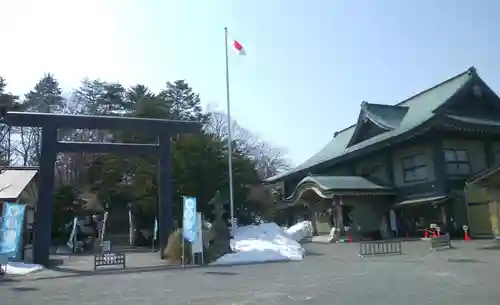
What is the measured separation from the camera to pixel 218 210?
1838 centimetres

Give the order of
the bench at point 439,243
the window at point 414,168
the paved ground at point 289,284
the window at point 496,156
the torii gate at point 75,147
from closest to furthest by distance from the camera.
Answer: the paved ground at point 289,284 < the torii gate at point 75,147 < the bench at point 439,243 < the window at point 414,168 < the window at point 496,156

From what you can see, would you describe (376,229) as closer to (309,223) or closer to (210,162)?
(309,223)

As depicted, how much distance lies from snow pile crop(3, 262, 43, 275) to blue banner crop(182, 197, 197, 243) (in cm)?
559

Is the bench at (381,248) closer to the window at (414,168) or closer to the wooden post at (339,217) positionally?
the wooden post at (339,217)

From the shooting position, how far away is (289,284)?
1047 centimetres

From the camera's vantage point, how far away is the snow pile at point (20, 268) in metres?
15.4

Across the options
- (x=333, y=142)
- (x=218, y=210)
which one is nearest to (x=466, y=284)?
(x=218, y=210)

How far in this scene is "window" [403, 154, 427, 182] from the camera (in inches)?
1048

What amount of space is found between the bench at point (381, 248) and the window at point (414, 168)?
→ 8.95 metres

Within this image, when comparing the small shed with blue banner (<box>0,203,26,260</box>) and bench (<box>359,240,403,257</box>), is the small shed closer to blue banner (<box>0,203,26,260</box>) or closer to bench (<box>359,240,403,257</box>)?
blue banner (<box>0,203,26,260</box>)

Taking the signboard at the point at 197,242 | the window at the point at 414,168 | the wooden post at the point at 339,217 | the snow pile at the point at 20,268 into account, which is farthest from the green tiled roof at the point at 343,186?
the snow pile at the point at 20,268

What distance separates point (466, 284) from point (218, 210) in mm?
10825

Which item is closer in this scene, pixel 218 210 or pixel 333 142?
pixel 218 210

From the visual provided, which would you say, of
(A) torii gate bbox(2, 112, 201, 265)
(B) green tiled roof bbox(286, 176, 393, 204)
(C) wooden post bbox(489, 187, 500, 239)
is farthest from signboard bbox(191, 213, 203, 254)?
(C) wooden post bbox(489, 187, 500, 239)
